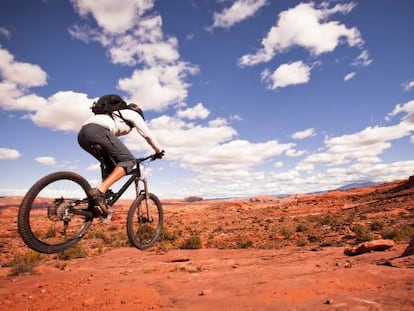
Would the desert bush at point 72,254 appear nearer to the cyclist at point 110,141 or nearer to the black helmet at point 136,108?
the cyclist at point 110,141

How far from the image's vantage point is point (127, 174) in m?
5.13

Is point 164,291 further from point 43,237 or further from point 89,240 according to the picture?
point 89,240

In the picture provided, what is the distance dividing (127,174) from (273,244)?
1780cm

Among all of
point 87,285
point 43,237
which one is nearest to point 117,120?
point 43,237

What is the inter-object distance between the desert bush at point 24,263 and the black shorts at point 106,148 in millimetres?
11267

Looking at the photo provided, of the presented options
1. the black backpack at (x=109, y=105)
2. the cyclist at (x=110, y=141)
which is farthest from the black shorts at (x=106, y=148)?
the black backpack at (x=109, y=105)

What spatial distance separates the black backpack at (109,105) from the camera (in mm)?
4930

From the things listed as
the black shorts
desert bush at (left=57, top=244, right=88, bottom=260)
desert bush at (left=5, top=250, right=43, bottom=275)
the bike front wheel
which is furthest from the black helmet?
desert bush at (left=57, top=244, right=88, bottom=260)

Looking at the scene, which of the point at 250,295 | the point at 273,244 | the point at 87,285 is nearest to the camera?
the point at 250,295

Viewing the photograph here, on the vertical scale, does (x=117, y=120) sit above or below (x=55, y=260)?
above

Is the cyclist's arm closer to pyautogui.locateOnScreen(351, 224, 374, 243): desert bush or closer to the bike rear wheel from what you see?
the bike rear wheel

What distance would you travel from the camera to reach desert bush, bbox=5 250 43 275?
45.2ft

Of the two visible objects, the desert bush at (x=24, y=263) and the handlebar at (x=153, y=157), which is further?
the desert bush at (x=24, y=263)

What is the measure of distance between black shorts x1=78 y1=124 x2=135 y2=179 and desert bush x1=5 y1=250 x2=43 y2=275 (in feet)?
37.0
